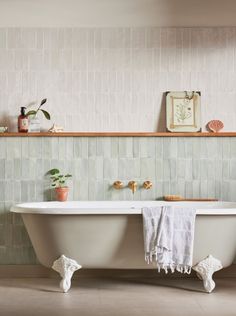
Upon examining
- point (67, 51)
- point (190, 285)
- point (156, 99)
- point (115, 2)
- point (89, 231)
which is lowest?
point (190, 285)

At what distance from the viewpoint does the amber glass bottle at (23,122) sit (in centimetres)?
522

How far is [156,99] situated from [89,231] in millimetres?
1581

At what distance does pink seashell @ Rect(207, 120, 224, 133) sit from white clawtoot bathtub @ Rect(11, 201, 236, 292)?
1167 mm

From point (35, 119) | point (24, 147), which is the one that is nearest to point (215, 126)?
point (35, 119)

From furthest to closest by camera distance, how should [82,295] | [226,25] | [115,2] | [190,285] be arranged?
[226,25] → [115,2] → [190,285] → [82,295]

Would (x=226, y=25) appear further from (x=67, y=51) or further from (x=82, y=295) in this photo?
(x=82, y=295)

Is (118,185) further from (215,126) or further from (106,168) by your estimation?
(215,126)

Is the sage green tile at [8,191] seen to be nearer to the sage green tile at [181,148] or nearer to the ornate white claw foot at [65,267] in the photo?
the ornate white claw foot at [65,267]

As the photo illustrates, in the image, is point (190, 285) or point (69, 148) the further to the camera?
point (69, 148)

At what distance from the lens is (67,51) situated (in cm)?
541

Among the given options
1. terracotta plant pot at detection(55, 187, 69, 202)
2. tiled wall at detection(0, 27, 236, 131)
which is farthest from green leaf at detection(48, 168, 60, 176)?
tiled wall at detection(0, 27, 236, 131)

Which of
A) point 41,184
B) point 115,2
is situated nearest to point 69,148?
point 41,184

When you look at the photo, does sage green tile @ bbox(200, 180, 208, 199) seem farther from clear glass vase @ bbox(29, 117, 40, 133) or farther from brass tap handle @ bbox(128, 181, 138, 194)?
clear glass vase @ bbox(29, 117, 40, 133)

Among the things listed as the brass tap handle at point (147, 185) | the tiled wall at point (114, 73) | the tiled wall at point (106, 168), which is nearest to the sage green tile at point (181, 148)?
the tiled wall at point (106, 168)
